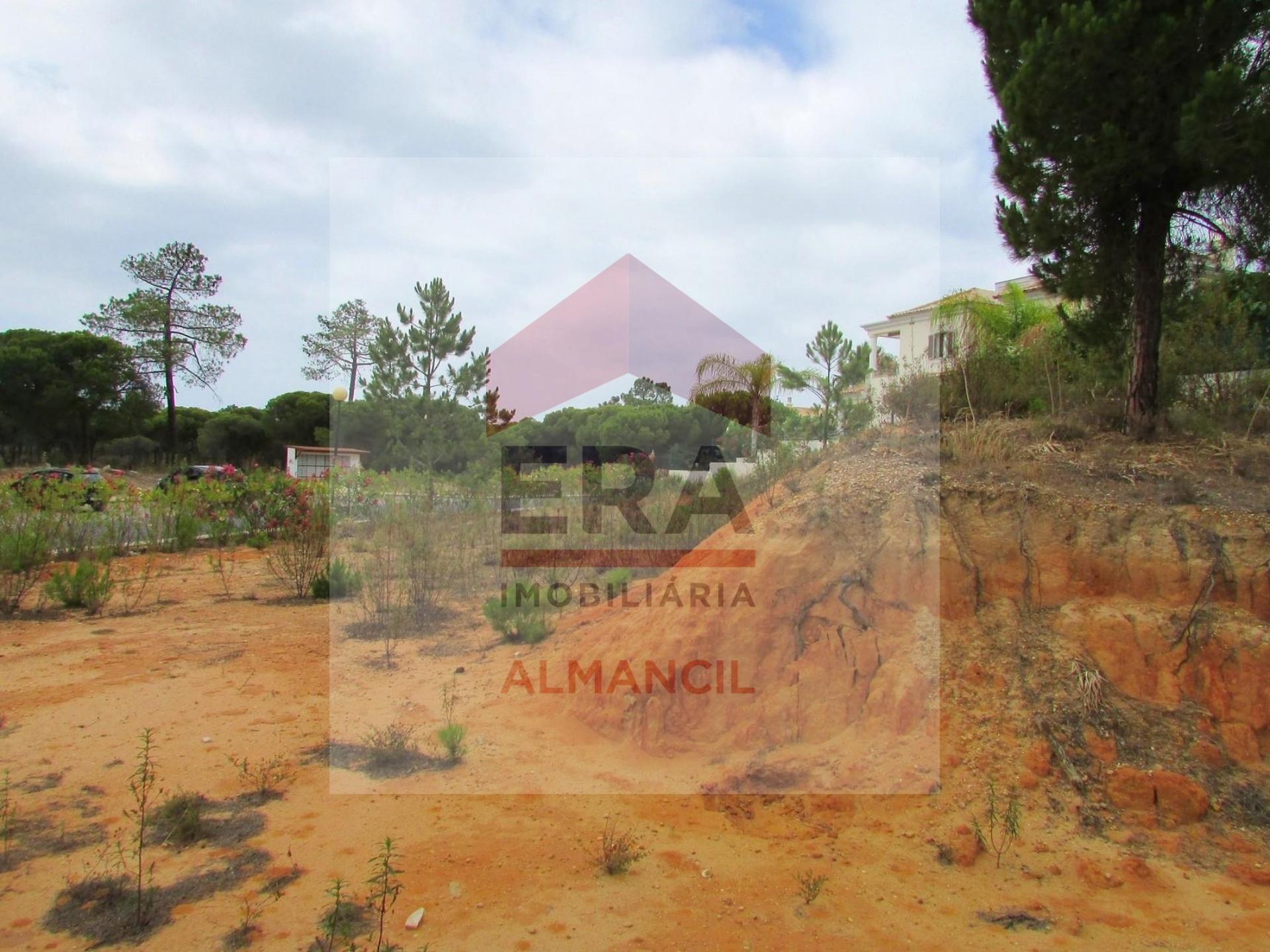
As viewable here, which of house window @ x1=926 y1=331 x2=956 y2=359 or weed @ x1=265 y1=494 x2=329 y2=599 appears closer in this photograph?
weed @ x1=265 y1=494 x2=329 y2=599

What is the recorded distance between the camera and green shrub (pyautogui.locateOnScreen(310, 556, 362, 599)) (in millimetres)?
8391

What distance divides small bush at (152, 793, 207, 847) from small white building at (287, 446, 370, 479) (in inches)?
602

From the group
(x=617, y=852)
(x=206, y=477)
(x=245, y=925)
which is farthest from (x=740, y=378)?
(x=245, y=925)

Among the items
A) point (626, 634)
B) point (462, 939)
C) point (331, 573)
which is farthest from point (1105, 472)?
point (331, 573)

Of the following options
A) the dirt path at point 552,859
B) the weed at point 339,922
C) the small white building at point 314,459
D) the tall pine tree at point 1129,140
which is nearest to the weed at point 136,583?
the dirt path at point 552,859

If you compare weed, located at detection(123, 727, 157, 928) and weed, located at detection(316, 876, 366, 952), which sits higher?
weed, located at detection(123, 727, 157, 928)

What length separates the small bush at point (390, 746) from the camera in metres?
4.26

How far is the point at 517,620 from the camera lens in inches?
256

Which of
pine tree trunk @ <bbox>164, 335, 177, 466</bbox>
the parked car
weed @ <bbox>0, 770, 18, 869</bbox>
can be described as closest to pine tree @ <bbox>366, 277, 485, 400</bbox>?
the parked car

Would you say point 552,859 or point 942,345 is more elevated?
point 942,345

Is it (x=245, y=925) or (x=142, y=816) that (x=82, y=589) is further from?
(x=245, y=925)

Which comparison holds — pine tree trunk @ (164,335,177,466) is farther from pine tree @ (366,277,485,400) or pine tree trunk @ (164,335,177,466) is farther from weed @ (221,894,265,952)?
weed @ (221,894,265,952)

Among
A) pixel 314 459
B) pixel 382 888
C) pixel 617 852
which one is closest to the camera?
pixel 382 888

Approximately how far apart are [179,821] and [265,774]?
520mm
